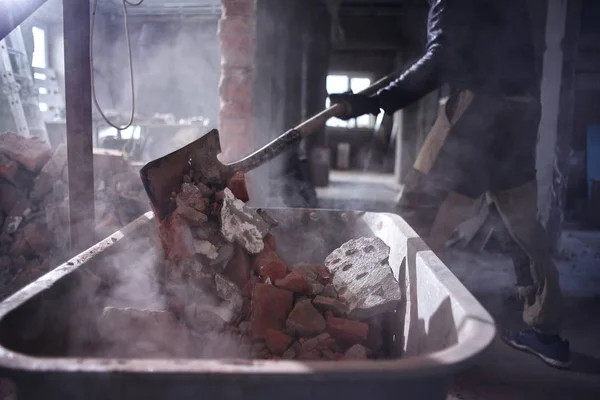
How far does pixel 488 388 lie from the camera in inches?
82.7

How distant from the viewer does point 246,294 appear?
1561 millimetres

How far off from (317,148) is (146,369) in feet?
24.9

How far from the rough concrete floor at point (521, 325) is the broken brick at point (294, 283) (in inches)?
21.1

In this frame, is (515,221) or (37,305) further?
(515,221)

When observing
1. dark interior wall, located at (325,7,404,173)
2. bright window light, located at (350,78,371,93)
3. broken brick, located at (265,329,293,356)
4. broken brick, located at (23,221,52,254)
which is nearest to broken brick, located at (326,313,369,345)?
broken brick, located at (265,329,293,356)

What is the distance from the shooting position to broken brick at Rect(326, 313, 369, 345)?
1356 mm

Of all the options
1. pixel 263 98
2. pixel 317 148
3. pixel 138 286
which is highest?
pixel 263 98

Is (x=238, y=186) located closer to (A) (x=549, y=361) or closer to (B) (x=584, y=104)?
(A) (x=549, y=361)

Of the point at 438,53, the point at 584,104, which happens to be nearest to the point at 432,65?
the point at 438,53

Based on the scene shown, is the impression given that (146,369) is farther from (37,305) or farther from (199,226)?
(199,226)

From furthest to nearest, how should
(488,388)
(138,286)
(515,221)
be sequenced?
(515,221) < (488,388) < (138,286)

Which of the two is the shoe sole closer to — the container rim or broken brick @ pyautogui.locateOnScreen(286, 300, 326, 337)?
broken brick @ pyautogui.locateOnScreen(286, 300, 326, 337)

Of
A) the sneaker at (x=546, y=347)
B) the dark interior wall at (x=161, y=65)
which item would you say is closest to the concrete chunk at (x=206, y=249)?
the sneaker at (x=546, y=347)

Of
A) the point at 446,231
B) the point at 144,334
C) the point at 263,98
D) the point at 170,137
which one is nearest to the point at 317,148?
the point at 170,137
